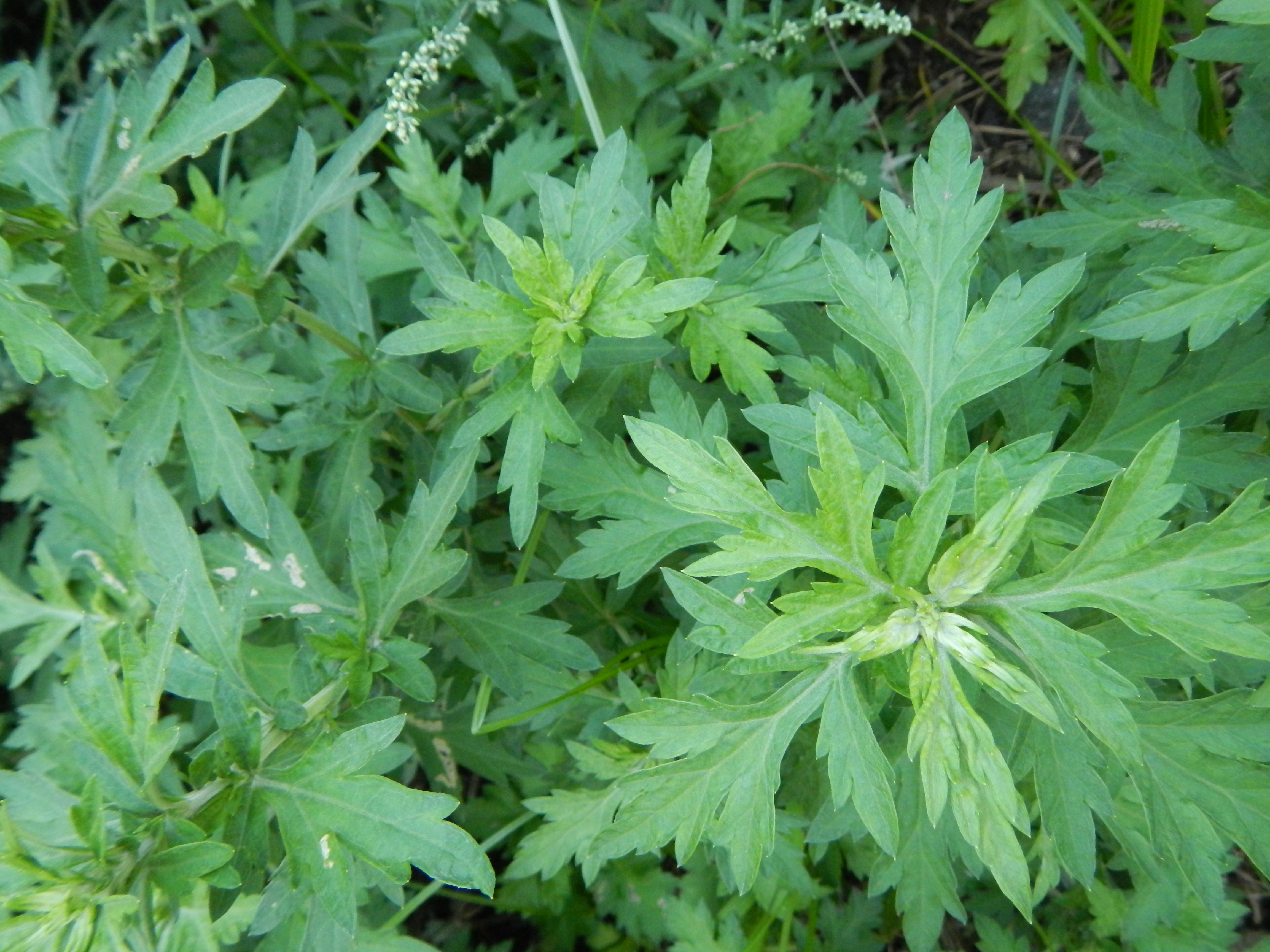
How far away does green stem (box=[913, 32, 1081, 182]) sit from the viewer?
254cm

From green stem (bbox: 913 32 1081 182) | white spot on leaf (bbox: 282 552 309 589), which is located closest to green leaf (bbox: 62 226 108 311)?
white spot on leaf (bbox: 282 552 309 589)

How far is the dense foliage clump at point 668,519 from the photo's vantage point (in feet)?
4.65

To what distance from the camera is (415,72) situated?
241cm

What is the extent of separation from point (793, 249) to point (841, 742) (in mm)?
985

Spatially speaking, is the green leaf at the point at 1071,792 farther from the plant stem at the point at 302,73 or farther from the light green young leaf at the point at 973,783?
the plant stem at the point at 302,73

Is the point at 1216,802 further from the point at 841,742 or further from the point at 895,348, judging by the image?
the point at 895,348

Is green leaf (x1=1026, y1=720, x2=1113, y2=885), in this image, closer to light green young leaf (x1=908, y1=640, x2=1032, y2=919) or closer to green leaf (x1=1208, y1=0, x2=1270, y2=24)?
light green young leaf (x1=908, y1=640, x2=1032, y2=919)

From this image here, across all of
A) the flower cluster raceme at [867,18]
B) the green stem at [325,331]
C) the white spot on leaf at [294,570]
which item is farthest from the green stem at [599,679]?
the flower cluster raceme at [867,18]

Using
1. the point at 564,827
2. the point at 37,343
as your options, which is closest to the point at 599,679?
the point at 564,827

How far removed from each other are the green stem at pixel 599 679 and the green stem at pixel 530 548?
0.29 meters

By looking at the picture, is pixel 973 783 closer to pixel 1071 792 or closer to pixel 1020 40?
pixel 1071 792

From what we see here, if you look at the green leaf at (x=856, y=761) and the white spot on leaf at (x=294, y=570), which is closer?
the green leaf at (x=856, y=761)

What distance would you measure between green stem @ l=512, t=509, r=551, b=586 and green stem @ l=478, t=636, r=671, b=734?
287mm

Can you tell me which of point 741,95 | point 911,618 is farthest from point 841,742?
point 741,95
